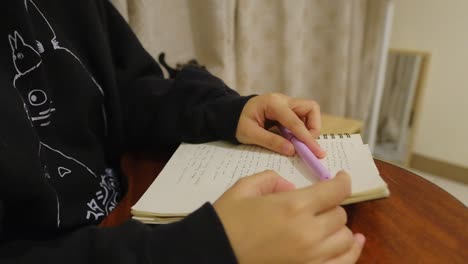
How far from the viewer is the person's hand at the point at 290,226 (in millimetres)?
275

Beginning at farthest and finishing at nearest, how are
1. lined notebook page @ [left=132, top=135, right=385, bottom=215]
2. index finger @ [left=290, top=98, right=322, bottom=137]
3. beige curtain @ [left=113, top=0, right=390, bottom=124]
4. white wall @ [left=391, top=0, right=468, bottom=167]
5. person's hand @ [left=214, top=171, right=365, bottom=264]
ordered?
white wall @ [left=391, top=0, right=468, bottom=167]
beige curtain @ [left=113, top=0, right=390, bottom=124]
index finger @ [left=290, top=98, right=322, bottom=137]
lined notebook page @ [left=132, top=135, right=385, bottom=215]
person's hand @ [left=214, top=171, right=365, bottom=264]

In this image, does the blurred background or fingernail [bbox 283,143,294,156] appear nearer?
fingernail [bbox 283,143,294,156]

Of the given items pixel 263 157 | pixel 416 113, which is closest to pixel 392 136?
pixel 416 113

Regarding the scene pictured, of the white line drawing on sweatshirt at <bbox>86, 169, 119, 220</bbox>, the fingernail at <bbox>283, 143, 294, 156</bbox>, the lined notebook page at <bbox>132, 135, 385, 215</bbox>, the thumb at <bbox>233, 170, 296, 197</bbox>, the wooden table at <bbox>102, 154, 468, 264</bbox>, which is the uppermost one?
the thumb at <bbox>233, 170, 296, 197</bbox>

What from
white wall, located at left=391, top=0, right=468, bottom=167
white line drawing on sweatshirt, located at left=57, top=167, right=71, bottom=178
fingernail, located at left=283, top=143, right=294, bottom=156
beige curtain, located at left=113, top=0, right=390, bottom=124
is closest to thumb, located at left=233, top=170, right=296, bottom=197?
fingernail, located at left=283, top=143, right=294, bottom=156

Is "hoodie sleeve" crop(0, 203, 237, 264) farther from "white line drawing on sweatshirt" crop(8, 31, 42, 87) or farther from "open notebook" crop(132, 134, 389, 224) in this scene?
"white line drawing on sweatshirt" crop(8, 31, 42, 87)

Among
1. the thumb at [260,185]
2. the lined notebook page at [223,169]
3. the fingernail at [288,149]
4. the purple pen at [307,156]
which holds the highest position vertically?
the thumb at [260,185]

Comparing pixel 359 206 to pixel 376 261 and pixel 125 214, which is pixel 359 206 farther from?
pixel 125 214

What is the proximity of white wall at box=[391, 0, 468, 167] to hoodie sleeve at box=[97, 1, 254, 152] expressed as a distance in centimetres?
144

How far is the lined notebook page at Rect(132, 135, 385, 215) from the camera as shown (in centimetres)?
38

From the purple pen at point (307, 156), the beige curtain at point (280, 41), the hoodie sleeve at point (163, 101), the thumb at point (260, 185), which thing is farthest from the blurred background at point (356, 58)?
the thumb at point (260, 185)

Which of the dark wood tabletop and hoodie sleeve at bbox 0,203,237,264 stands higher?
hoodie sleeve at bbox 0,203,237,264

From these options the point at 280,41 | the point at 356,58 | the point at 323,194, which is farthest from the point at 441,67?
the point at 323,194

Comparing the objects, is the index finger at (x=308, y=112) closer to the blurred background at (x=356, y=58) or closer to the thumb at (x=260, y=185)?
the thumb at (x=260, y=185)
